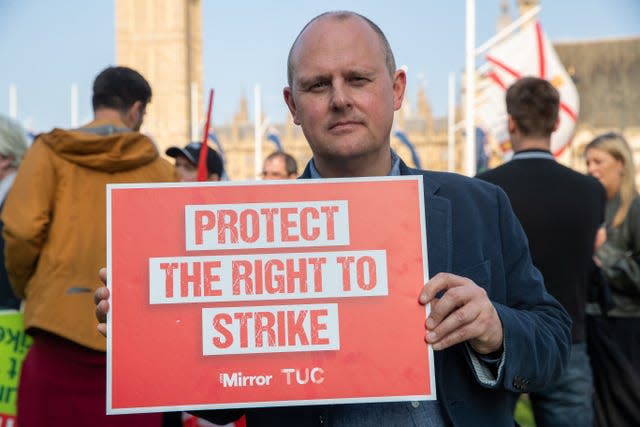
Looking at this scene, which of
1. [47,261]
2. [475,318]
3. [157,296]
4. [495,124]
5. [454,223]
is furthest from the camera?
[495,124]

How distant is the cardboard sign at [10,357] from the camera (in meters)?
3.61

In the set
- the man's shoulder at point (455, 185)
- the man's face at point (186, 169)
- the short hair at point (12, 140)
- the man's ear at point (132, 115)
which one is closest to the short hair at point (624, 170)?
the man's face at point (186, 169)

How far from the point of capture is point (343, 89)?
186 centimetres

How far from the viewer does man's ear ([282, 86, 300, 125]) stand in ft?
6.69

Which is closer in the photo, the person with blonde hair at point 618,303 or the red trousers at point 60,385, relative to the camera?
the red trousers at point 60,385

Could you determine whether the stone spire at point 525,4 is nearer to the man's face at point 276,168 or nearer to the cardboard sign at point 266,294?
the man's face at point 276,168

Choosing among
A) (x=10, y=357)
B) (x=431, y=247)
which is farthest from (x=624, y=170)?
(x=431, y=247)

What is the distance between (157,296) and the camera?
1775mm

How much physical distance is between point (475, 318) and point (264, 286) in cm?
41

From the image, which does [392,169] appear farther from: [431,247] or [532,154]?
[532,154]

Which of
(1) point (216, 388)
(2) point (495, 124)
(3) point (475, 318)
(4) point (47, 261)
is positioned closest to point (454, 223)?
(3) point (475, 318)

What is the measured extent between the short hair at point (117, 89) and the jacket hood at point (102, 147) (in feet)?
0.60

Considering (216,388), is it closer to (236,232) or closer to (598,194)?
(236,232)

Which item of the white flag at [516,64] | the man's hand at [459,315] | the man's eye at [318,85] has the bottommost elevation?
the man's hand at [459,315]
